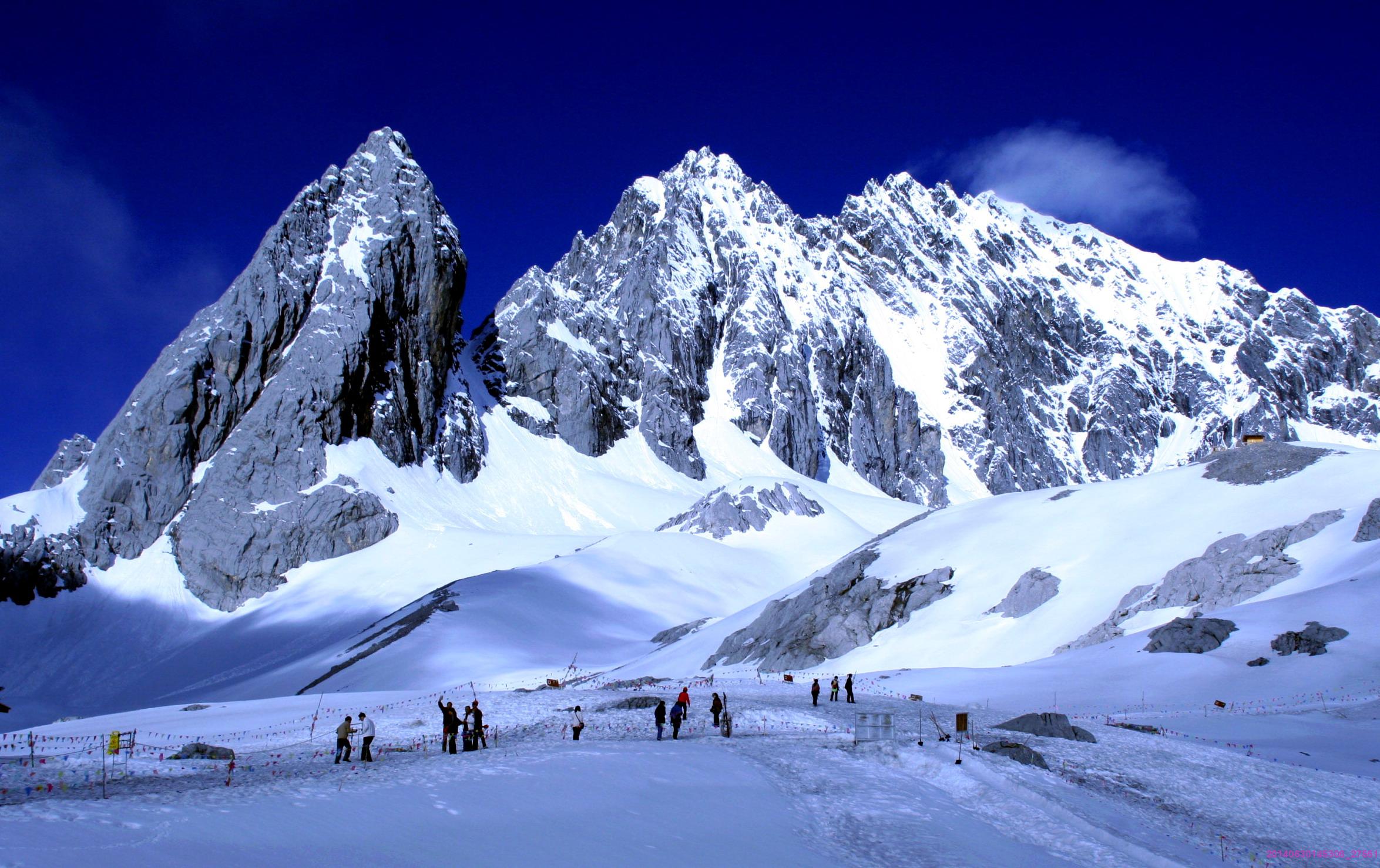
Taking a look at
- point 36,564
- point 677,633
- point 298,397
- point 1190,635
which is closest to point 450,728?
point 1190,635

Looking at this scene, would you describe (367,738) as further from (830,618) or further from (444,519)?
(444,519)

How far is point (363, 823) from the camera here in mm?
11484

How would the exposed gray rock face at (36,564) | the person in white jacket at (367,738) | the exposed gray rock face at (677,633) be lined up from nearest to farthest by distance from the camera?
1. the person in white jacket at (367,738)
2. the exposed gray rock face at (677,633)
3. the exposed gray rock face at (36,564)

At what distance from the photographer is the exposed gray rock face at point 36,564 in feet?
353

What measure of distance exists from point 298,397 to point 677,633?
8032 cm

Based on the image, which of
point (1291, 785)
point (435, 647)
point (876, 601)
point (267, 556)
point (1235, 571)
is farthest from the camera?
point (267, 556)

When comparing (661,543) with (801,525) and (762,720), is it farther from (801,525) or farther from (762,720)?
(762,720)

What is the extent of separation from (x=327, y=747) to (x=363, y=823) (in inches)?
513

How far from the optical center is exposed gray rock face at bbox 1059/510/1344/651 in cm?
4275

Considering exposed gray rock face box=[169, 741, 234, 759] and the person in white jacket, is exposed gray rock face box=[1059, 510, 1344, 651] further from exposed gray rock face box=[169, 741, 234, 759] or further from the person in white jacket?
exposed gray rock face box=[169, 741, 234, 759]

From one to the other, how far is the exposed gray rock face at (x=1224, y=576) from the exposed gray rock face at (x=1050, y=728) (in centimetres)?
1962

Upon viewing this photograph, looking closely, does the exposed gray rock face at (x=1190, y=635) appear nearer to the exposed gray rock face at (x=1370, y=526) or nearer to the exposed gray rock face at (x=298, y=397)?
the exposed gray rock face at (x=1370, y=526)

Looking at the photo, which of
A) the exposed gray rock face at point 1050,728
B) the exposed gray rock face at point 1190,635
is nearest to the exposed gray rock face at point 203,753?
the exposed gray rock face at point 1050,728

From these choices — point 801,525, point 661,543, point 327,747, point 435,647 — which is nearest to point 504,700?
point 327,747
